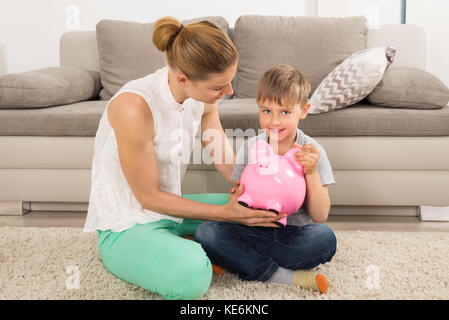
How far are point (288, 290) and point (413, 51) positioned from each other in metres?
1.92

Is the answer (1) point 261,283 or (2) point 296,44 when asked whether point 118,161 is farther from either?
(2) point 296,44

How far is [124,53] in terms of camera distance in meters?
2.61

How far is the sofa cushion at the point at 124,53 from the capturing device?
2.58 meters

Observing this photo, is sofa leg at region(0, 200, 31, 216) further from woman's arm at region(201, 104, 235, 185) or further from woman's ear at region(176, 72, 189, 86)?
woman's ear at region(176, 72, 189, 86)

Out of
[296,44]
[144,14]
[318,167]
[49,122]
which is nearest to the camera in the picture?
[318,167]

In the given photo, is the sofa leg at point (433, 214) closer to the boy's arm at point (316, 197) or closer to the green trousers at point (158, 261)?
the boy's arm at point (316, 197)

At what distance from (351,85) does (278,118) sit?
33.2 inches

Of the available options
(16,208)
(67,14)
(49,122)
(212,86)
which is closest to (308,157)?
(212,86)

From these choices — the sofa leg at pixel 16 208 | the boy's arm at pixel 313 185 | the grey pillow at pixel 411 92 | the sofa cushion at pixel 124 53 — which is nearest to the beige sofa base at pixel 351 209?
the sofa leg at pixel 16 208

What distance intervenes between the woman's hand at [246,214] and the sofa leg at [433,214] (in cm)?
109
